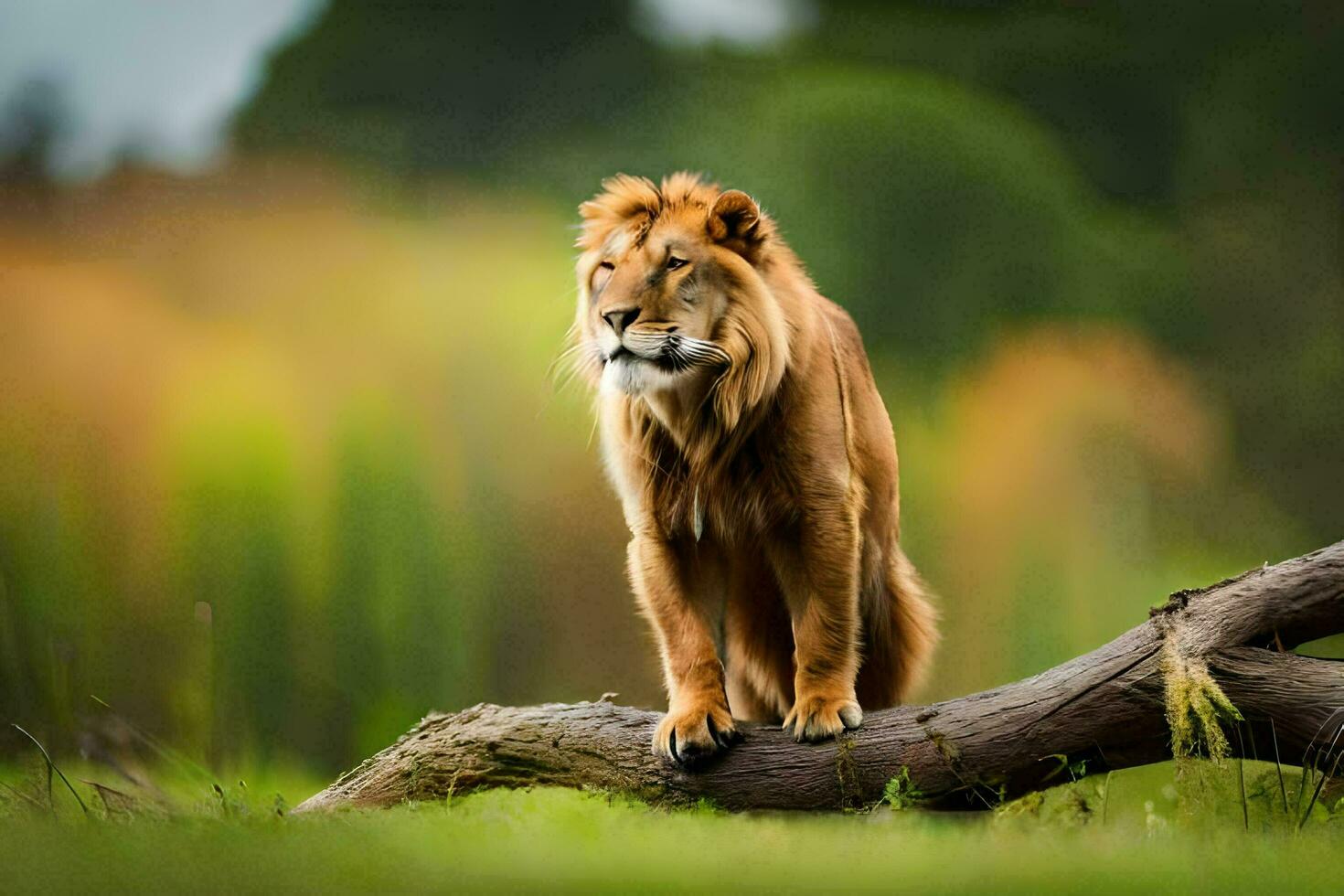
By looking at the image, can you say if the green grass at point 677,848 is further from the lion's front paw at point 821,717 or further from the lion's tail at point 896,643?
the lion's tail at point 896,643

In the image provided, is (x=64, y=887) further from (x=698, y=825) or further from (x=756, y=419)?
(x=756, y=419)

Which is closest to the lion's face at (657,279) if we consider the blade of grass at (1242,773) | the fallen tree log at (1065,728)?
the fallen tree log at (1065,728)

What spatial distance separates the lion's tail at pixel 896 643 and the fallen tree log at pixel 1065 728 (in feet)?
2.14

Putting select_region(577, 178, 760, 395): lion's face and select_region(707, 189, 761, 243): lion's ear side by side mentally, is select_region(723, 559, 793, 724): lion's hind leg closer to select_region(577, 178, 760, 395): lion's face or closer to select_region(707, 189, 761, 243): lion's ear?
select_region(577, 178, 760, 395): lion's face

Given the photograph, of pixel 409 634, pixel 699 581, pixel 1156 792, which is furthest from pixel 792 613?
pixel 409 634

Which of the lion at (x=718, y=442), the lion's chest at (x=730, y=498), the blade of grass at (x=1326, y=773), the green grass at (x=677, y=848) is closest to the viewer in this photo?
the green grass at (x=677, y=848)

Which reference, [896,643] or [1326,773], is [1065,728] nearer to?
[1326,773]

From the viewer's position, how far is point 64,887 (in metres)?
2.54

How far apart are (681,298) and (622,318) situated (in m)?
0.20

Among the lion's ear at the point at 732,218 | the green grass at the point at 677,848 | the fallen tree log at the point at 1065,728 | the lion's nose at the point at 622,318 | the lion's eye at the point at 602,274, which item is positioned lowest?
the green grass at the point at 677,848

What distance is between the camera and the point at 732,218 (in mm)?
3936

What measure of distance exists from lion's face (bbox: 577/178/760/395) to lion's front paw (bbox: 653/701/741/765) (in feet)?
3.15

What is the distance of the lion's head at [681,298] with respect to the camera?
3.67 meters

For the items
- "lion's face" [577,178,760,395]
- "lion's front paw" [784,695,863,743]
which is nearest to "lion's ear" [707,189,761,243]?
"lion's face" [577,178,760,395]
